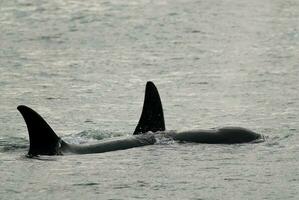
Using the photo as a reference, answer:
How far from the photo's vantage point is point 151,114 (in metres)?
20.2

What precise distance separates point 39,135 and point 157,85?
9859 millimetres

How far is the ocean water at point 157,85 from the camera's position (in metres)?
17.2

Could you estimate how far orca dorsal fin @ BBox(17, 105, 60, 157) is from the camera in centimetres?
1856

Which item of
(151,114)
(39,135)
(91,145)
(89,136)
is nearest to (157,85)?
(89,136)

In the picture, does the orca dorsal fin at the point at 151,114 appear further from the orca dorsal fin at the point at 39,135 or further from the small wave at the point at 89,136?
the orca dorsal fin at the point at 39,135

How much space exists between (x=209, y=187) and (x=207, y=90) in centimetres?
1017

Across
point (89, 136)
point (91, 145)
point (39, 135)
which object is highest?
point (39, 135)

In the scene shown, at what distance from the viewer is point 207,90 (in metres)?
26.8

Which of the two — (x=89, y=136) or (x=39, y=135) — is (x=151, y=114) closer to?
(x=89, y=136)

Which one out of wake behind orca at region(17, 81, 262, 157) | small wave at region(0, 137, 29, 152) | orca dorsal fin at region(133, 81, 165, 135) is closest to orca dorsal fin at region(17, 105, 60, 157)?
wake behind orca at region(17, 81, 262, 157)

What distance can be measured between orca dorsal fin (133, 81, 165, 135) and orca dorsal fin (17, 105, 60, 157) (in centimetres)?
185

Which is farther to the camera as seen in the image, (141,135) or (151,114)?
(151,114)

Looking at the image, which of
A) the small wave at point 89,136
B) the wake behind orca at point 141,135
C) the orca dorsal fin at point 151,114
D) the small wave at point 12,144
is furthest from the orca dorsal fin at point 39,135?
the orca dorsal fin at point 151,114

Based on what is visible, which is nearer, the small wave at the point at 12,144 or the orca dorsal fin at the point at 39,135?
the orca dorsal fin at the point at 39,135
